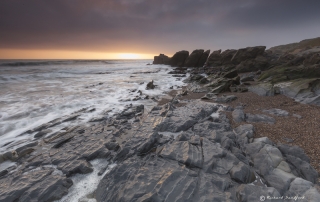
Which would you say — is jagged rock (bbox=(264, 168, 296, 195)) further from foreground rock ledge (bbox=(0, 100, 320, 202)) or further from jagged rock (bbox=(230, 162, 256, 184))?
jagged rock (bbox=(230, 162, 256, 184))

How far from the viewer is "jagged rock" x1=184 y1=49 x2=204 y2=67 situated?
6241 centimetres

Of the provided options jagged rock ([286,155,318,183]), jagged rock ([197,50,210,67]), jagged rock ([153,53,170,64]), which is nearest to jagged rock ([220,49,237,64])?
jagged rock ([197,50,210,67])

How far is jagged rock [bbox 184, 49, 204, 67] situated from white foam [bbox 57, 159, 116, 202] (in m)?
62.8

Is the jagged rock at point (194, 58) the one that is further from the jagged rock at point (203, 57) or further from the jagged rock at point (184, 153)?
the jagged rock at point (184, 153)

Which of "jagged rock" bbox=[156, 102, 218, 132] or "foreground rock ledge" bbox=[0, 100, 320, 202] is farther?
"jagged rock" bbox=[156, 102, 218, 132]

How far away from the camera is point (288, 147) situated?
5.39 m

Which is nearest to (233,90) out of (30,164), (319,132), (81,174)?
(319,132)

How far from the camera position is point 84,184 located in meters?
4.75

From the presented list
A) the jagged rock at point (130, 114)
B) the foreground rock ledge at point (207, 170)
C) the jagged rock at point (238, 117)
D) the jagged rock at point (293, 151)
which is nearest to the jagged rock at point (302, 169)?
the foreground rock ledge at point (207, 170)

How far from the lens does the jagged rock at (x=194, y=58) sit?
62.4 metres

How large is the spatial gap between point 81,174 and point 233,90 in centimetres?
1540

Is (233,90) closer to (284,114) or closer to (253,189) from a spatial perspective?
(284,114)

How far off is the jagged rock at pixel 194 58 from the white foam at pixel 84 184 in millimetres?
62785

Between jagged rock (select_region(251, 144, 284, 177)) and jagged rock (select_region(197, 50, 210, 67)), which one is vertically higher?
jagged rock (select_region(197, 50, 210, 67))
